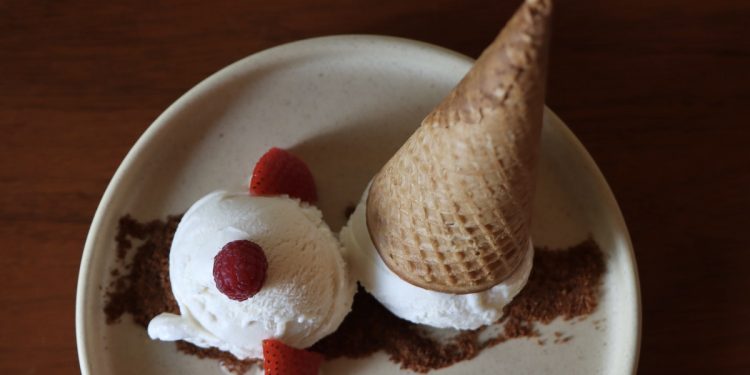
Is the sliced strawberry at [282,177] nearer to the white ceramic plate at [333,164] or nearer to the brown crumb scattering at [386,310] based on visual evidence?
the white ceramic plate at [333,164]

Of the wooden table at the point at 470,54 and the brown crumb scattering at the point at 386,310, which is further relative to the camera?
the wooden table at the point at 470,54

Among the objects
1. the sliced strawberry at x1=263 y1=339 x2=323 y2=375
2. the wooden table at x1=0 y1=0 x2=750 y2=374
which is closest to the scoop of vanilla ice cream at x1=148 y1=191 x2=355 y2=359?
the sliced strawberry at x1=263 y1=339 x2=323 y2=375

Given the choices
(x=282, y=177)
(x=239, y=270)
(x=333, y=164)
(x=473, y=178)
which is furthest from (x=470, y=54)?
(x=239, y=270)

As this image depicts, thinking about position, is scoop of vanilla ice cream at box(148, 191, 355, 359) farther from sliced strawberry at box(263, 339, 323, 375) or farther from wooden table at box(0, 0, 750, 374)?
wooden table at box(0, 0, 750, 374)

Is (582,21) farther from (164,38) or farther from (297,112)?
(164,38)

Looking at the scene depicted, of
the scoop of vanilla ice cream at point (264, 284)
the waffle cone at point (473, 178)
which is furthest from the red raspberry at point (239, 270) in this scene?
the waffle cone at point (473, 178)

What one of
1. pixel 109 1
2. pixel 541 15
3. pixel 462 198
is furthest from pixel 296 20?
pixel 541 15
